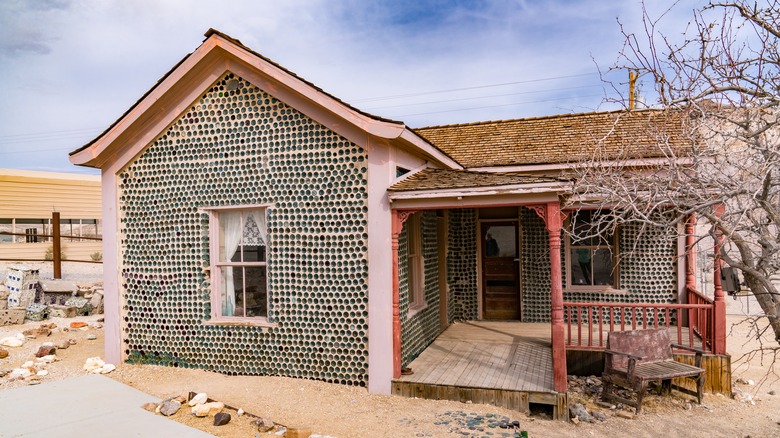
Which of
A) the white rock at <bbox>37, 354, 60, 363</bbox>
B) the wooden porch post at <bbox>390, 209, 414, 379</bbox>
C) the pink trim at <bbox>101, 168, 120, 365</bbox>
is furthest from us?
the white rock at <bbox>37, 354, 60, 363</bbox>

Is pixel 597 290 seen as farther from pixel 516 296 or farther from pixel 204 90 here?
pixel 204 90

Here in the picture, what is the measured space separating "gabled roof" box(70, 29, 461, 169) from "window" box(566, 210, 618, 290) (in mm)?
3389

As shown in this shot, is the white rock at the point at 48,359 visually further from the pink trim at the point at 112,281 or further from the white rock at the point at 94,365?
the pink trim at the point at 112,281

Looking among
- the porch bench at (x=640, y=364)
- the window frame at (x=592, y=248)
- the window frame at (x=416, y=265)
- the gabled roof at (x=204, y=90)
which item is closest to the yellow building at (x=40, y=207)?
the gabled roof at (x=204, y=90)

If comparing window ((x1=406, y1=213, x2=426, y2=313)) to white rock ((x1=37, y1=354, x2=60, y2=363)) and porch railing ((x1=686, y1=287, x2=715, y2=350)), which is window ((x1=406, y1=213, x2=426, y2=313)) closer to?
porch railing ((x1=686, y1=287, x2=715, y2=350))

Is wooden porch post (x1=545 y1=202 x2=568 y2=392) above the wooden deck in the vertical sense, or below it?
above

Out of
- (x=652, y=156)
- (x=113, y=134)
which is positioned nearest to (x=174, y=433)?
(x=113, y=134)

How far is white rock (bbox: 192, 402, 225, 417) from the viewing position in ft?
19.5

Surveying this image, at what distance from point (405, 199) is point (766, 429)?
5172 millimetres

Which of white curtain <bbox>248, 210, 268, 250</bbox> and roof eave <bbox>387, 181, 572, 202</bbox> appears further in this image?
white curtain <bbox>248, 210, 268, 250</bbox>

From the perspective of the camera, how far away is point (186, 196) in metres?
7.80

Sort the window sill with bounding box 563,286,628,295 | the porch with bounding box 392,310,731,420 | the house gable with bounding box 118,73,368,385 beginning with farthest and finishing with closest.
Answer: the window sill with bounding box 563,286,628,295, the house gable with bounding box 118,73,368,385, the porch with bounding box 392,310,731,420

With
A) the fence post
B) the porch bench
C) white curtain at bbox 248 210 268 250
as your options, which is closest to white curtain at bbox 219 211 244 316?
white curtain at bbox 248 210 268 250

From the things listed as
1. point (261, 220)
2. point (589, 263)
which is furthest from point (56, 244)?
point (589, 263)
